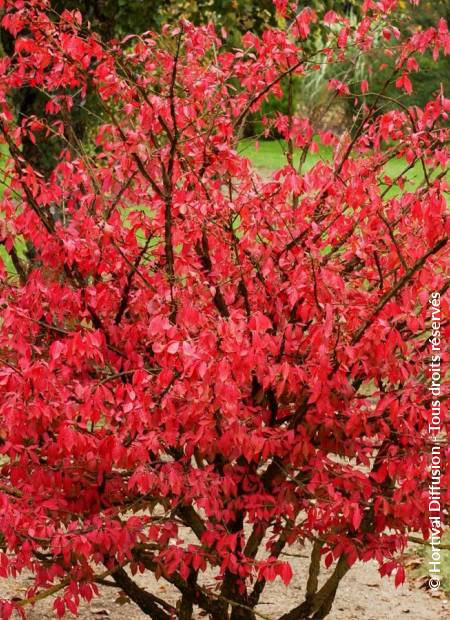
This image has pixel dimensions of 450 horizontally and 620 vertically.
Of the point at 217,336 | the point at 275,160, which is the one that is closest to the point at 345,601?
the point at 217,336

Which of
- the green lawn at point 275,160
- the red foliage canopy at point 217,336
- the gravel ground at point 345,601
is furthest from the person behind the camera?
the green lawn at point 275,160

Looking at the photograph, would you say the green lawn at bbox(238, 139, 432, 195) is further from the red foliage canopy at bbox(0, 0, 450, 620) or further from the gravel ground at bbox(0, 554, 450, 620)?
the red foliage canopy at bbox(0, 0, 450, 620)

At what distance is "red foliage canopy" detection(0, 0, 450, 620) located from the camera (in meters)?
3.36

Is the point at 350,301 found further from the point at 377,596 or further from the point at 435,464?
the point at 377,596

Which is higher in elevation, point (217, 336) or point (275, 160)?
point (217, 336)

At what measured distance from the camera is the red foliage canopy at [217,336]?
3361mm

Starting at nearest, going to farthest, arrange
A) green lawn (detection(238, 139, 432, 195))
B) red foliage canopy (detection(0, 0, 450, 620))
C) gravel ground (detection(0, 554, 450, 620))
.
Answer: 1. red foliage canopy (detection(0, 0, 450, 620))
2. gravel ground (detection(0, 554, 450, 620))
3. green lawn (detection(238, 139, 432, 195))

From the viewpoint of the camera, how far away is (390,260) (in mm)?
3590

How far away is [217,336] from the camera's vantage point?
319 cm

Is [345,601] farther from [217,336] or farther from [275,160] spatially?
[275,160]

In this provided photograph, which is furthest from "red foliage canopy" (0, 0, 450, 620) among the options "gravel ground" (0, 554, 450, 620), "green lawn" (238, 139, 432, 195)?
"green lawn" (238, 139, 432, 195)

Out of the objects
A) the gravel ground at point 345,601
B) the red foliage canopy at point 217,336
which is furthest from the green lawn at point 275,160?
the red foliage canopy at point 217,336

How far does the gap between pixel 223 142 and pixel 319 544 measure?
1.69m

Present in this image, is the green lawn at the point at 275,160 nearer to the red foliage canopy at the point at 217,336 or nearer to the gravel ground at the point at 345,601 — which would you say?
the gravel ground at the point at 345,601
